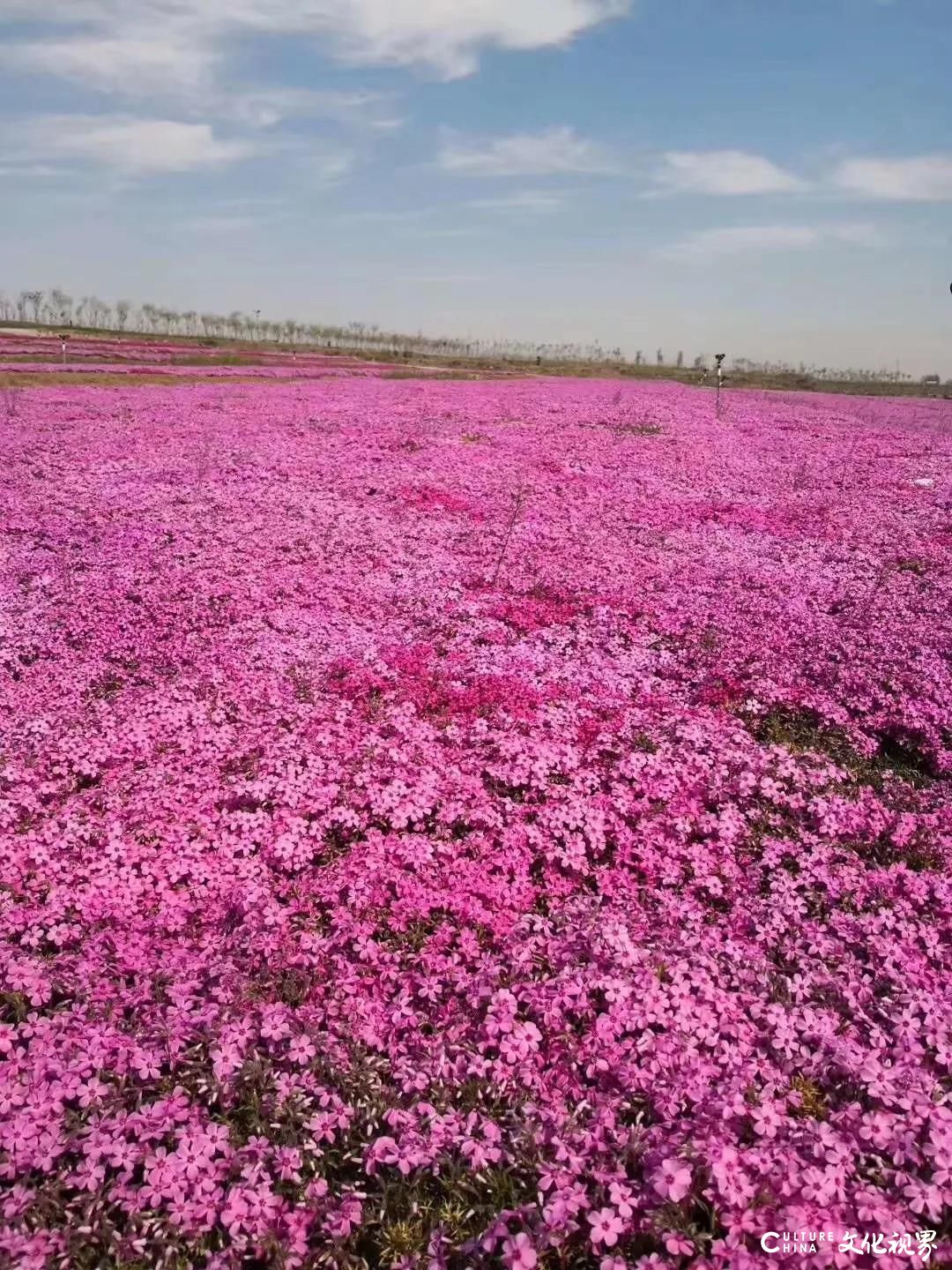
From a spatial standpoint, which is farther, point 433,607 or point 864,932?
point 433,607

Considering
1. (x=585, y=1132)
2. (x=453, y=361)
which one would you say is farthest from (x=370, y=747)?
(x=453, y=361)

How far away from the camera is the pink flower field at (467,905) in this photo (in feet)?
13.8

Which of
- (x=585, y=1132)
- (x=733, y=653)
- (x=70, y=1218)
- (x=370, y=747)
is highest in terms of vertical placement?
(x=733, y=653)

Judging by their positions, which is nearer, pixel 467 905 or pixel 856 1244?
pixel 856 1244

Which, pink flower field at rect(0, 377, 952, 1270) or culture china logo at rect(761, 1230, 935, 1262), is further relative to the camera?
pink flower field at rect(0, 377, 952, 1270)

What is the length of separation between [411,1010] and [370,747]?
365cm

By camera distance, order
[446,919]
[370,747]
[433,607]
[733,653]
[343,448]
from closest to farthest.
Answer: [446,919], [370,747], [733,653], [433,607], [343,448]

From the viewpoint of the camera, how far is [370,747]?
8.76m

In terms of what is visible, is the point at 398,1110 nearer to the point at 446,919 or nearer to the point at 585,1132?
the point at 585,1132

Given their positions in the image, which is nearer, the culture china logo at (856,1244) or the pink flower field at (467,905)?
the culture china logo at (856,1244)

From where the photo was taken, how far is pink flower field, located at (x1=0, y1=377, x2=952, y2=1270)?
13.8 feet

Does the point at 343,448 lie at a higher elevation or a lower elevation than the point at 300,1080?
higher

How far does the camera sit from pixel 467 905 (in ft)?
A: 21.7

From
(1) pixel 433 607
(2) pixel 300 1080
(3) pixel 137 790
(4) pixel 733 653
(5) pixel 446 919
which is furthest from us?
(1) pixel 433 607
